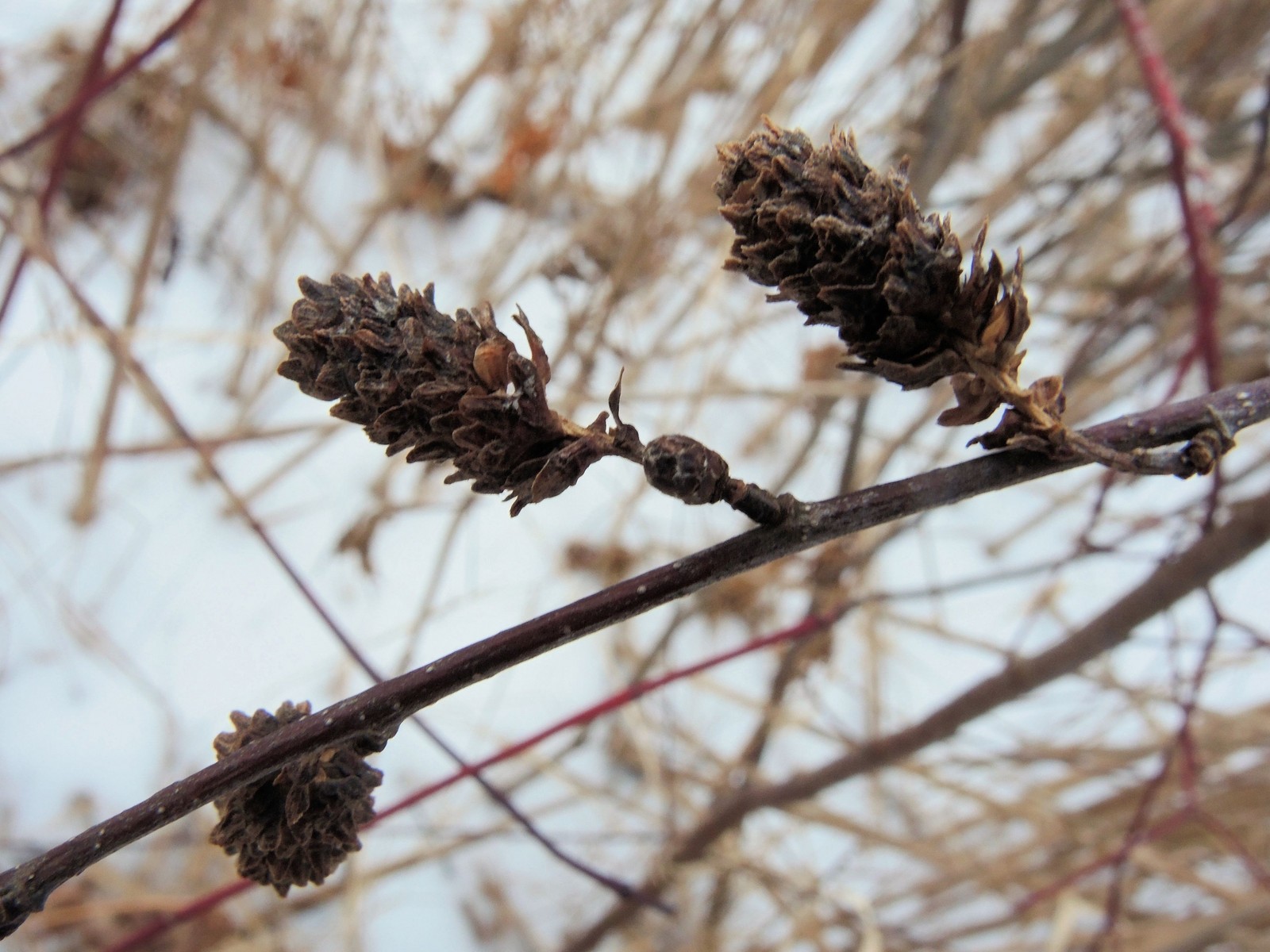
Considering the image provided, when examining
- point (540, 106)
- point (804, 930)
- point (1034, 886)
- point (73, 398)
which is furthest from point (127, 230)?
point (1034, 886)

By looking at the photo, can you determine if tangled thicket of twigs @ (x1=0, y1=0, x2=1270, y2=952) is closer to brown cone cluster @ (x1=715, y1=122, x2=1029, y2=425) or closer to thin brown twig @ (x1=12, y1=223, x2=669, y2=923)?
thin brown twig @ (x1=12, y1=223, x2=669, y2=923)

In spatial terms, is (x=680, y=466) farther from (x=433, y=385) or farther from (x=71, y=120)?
(x=71, y=120)

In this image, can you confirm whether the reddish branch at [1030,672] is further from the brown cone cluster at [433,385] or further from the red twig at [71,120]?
the red twig at [71,120]

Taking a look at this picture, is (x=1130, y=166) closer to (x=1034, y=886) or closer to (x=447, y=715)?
(x=1034, y=886)

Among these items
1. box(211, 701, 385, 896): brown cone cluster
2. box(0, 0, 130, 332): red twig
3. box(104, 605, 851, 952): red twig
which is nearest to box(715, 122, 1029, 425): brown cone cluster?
box(211, 701, 385, 896): brown cone cluster

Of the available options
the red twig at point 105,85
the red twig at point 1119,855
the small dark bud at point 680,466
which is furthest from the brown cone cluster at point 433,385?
the red twig at point 1119,855

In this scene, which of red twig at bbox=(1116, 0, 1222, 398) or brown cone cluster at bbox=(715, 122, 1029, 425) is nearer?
brown cone cluster at bbox=(715, 122, 1029, 425)
